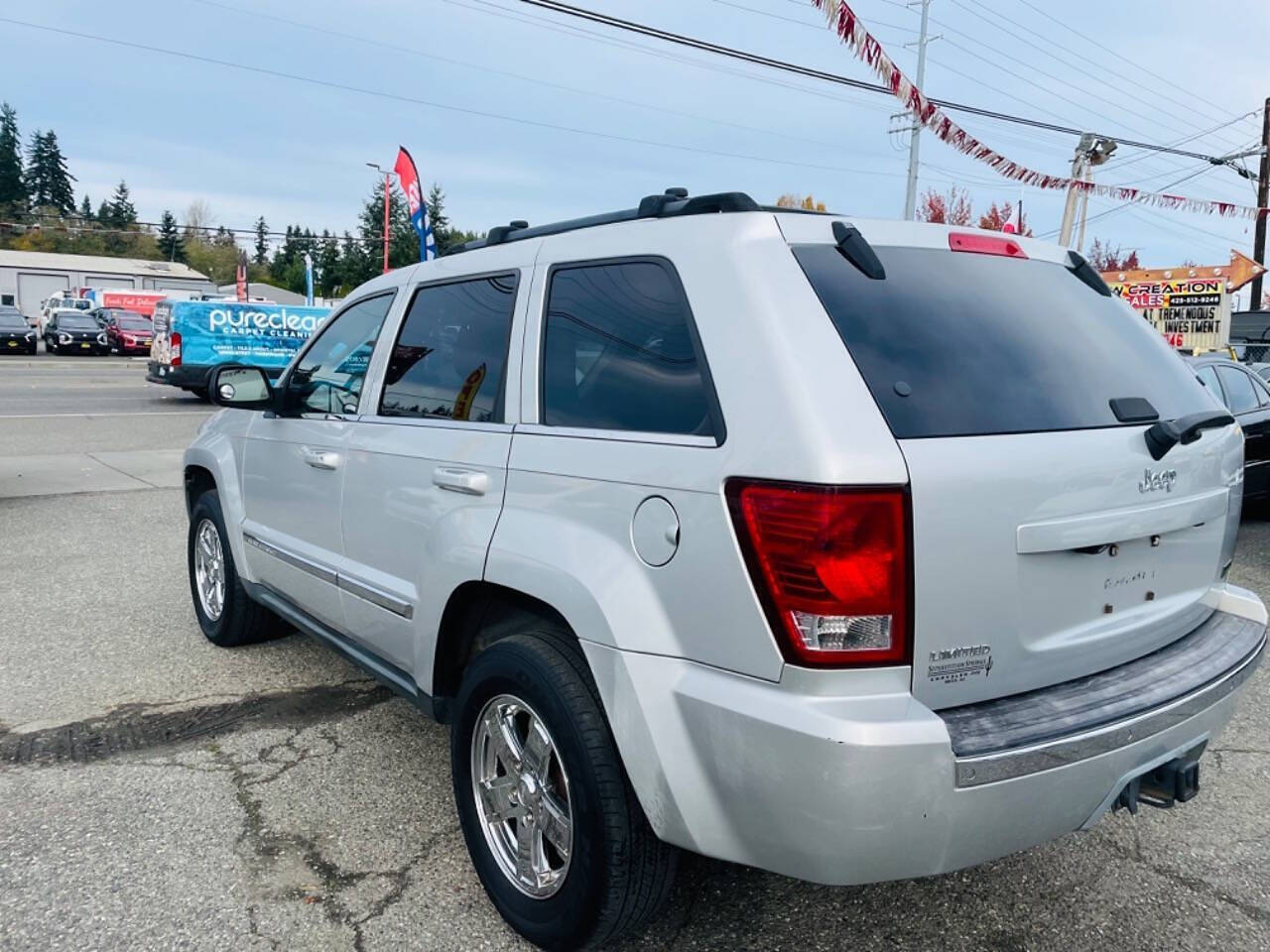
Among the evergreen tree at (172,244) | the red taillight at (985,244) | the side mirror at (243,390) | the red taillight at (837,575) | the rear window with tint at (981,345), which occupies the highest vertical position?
the evergreen tree at (172,244)

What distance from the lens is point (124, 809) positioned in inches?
127

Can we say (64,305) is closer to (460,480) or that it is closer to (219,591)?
(219,591)

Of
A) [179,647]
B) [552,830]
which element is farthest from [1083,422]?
[179,647]

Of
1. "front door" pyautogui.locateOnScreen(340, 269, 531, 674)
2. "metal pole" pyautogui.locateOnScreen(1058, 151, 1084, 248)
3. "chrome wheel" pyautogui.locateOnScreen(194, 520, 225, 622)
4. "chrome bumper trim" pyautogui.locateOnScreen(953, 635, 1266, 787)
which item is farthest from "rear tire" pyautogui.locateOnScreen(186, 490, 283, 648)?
"metal pole" pyautogui.locateOnScreen(1058, 151, 1084, 248)

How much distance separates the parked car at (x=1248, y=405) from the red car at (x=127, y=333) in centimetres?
3681

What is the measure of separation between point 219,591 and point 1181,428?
14.1ft

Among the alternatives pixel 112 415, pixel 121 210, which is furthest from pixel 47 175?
pixel 112 415

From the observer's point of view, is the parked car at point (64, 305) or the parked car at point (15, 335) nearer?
the parked car at point (15, 335)

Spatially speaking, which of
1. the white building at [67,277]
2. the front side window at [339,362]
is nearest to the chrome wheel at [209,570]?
the front side window at [339,362]

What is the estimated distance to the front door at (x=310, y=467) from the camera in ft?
11.8

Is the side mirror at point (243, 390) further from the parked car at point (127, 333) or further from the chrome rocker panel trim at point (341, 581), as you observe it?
the parked car at point (127, 333)

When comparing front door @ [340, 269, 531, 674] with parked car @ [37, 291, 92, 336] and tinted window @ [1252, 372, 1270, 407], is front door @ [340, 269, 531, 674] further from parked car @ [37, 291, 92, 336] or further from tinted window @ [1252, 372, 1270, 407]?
parked car @ [37, 291, 92, 336]

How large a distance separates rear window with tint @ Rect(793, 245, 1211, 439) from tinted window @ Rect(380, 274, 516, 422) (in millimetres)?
1075

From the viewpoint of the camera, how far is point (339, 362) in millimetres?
3867
